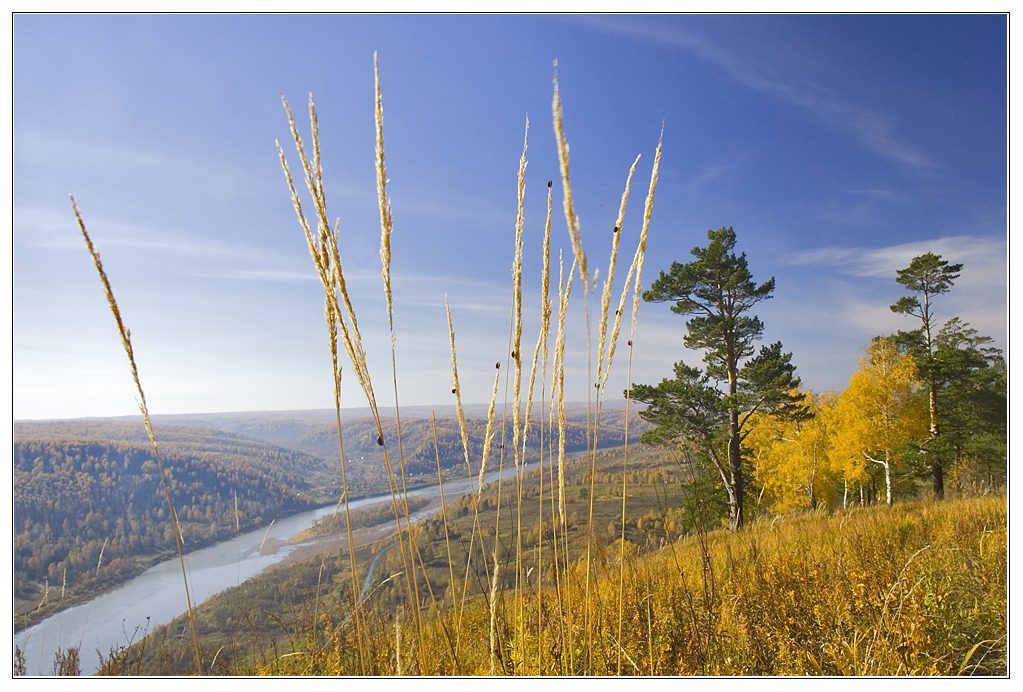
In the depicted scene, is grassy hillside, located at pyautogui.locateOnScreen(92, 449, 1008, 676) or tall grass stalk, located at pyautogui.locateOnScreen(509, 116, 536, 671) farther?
grassy hillside, located at pyautogui.locateOnScreen(92, 449, 1008, 676)

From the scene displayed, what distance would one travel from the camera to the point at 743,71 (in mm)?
2086

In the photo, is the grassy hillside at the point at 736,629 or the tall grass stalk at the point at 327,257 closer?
the tall grass stalk at the point at 327,257

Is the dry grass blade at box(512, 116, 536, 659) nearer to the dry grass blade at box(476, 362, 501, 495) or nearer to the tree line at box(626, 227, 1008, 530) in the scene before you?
the dry grass blade at box(476, 362, 501, 495)

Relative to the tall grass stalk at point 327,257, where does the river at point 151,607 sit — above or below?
below

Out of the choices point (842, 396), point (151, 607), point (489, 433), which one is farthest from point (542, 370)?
point (842, 396)

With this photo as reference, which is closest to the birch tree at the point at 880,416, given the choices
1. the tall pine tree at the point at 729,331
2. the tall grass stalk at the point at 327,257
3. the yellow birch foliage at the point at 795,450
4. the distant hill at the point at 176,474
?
the yellow birch foliage at the point at 795,450

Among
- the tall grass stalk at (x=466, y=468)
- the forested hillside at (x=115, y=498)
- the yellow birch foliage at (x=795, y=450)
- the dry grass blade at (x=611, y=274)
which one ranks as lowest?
the yellow birch foliage at (x=795, y=450)

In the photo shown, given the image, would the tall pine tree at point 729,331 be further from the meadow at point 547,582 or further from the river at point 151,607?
the river at point 151,607

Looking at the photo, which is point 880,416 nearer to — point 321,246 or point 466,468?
point 466,468

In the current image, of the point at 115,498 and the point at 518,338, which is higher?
the point at 518,338

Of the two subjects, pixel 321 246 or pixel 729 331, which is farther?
pixel 729 331

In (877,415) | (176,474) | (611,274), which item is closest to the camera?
(611,274)

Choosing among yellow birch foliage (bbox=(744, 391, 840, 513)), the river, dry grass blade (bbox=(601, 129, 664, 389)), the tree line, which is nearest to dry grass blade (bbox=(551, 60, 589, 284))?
dry grass blade (bbox=(601, 129, 664, 389))

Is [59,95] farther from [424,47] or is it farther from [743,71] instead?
[743,71]
